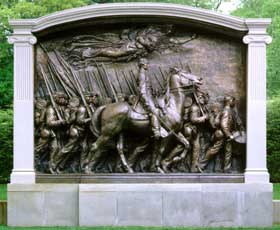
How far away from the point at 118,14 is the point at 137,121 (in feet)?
6.97

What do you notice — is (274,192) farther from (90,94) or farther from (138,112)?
(90,94)

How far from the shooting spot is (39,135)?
13391 mm

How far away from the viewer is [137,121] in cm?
1303

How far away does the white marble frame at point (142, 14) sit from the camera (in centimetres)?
1305

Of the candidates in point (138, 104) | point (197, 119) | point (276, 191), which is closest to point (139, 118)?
point (138, 104)

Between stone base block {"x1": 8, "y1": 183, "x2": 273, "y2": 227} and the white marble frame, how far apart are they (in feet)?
1.63

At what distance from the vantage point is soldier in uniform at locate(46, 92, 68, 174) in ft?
43.5

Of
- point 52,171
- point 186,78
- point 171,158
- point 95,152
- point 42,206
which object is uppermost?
point 186,78

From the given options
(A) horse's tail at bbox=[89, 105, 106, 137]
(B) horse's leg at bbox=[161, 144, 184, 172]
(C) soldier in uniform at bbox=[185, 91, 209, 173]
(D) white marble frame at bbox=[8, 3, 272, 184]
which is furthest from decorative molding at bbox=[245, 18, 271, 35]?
(A) horse's tail at bbox=[89, 105, 106, 137]

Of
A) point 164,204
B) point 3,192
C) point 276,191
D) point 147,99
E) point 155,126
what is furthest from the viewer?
point 3,192

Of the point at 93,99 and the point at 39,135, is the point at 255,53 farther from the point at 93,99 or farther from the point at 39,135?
the point at 39,135

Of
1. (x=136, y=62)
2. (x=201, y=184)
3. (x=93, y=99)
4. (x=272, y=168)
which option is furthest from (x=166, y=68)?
(x=272, y=168)

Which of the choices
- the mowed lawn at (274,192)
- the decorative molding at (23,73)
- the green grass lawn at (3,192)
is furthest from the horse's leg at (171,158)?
the green grass lawn at (3,192)

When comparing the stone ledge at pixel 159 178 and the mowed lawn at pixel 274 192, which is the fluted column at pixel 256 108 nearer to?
the stone ledge at pixel 159 178
